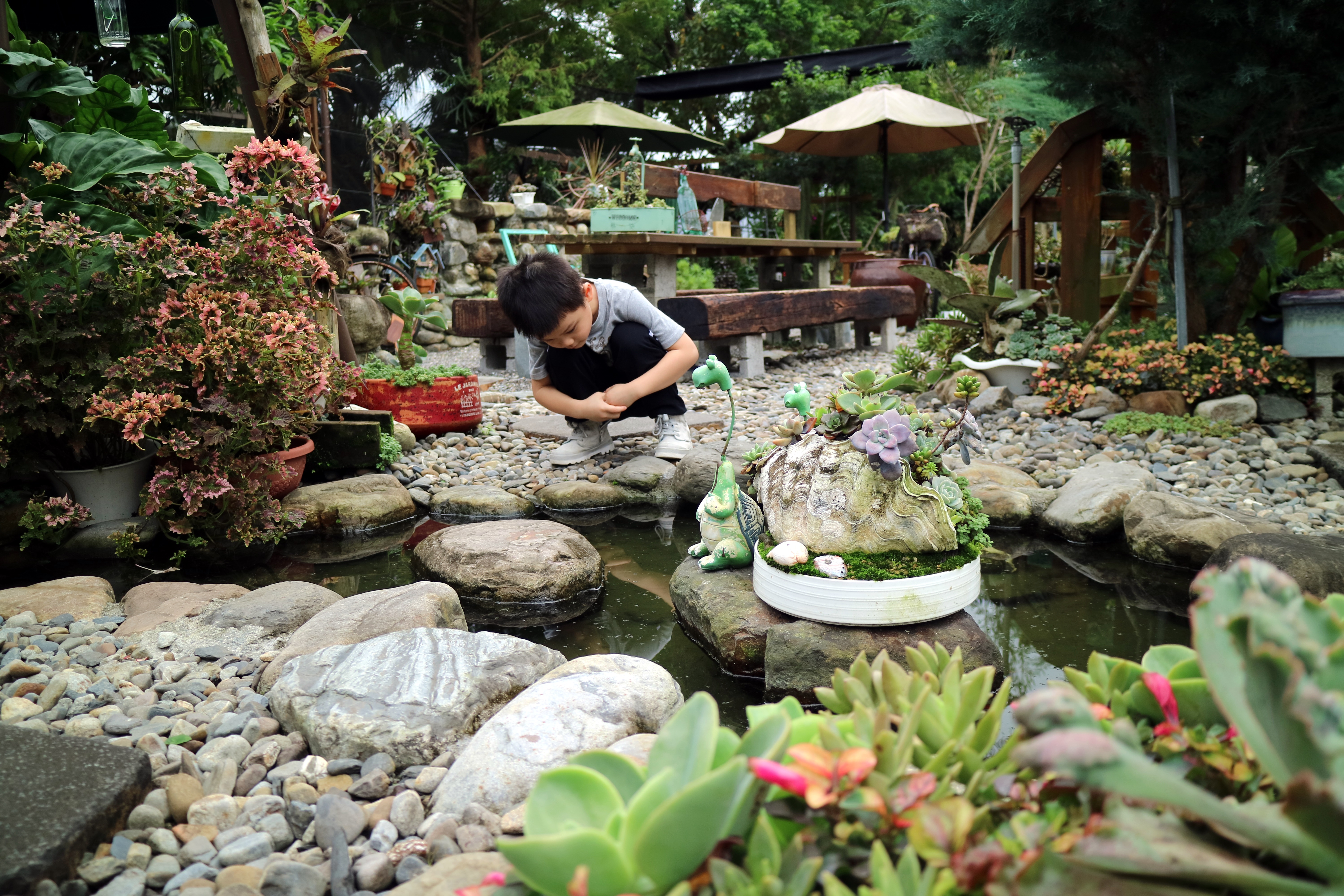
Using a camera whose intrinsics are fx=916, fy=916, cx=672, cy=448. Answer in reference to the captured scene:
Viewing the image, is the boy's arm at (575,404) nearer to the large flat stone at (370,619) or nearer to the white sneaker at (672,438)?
the white sneaker at (672,438)

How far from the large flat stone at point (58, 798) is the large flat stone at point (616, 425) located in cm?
313

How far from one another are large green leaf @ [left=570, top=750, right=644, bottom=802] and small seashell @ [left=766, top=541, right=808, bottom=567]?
4.31ft

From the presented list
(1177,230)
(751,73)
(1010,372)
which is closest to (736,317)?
(1010,372)

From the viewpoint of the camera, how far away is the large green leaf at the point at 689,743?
943 millimetres

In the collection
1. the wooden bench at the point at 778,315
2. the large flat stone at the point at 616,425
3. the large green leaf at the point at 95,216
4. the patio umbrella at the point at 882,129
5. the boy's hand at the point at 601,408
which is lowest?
the large flat stone at the point at 616,425

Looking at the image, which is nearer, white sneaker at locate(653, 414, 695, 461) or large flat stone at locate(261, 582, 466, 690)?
large flat stone at locate(261, 582, 466, 690)

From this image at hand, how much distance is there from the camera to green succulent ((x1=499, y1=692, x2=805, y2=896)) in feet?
2.73

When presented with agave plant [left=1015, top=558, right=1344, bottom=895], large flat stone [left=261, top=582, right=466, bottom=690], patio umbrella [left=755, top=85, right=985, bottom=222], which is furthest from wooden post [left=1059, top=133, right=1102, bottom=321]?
agave plant [left=1015, top=558, right=1344, bottom=895]

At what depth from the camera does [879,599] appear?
7.25 feet

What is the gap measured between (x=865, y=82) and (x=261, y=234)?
1194 centimetres

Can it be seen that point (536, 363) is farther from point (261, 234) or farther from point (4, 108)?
point (4, 108)

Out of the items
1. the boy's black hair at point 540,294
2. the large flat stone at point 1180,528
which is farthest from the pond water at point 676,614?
the boy's black hair at point 540,294

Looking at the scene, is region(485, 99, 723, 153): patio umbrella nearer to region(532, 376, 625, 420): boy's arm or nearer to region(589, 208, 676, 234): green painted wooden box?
region(589, 208, 676, 234): green painted wooden box

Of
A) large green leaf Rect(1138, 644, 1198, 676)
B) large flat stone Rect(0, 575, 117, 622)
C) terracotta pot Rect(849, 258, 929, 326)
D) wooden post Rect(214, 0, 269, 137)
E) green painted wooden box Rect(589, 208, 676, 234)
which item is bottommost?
large flat stone Rect(0, 575, 117, 622)
